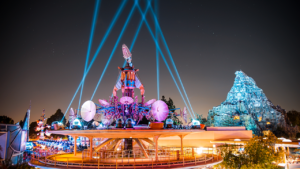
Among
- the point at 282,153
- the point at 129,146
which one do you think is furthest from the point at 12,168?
the point at 282,153

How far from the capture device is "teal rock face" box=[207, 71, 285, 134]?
3344 inches

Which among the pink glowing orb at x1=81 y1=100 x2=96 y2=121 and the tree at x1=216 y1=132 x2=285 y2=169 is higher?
the pink glowing orb at x1=81 y1=100 x2=96 y2=121

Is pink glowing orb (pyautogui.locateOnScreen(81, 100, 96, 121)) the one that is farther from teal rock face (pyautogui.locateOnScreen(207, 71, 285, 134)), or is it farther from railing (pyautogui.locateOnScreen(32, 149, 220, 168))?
teal rock face (pyautogui.locateOnScreen(207, 71, 285, 134))

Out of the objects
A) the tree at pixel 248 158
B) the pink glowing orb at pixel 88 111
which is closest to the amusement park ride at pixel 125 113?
the pink glowing orb at pixel 88 111

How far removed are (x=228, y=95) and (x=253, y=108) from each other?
1153 centimetres

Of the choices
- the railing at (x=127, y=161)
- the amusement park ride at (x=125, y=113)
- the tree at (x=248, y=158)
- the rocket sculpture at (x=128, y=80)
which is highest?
the rocket sculpture at (x=128, y=80)

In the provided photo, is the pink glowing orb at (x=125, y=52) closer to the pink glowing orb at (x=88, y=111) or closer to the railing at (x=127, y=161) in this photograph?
the pink glowing orb at (x=88, y=111)

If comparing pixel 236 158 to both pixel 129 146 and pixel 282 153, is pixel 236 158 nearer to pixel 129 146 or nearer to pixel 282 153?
pixel 282 153

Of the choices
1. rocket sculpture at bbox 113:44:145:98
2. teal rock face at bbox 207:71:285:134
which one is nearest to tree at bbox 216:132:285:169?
rocket sculpture at bbox 113:44:145:98

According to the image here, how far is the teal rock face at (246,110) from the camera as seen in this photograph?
8494 cm

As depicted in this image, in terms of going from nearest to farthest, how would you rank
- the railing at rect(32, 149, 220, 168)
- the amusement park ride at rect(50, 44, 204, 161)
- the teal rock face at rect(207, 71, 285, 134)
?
the railing at rect(32, 149, 220, 168), the amusement park ride at rect(50, 44, 204, 161), the teal rock face at rect(207, 71, 285, 134)

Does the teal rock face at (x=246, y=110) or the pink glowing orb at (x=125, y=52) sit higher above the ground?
the pink glowing orb at (x=125, y=52)

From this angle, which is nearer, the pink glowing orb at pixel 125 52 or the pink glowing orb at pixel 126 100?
the pink glowing orb at pixel 126 100

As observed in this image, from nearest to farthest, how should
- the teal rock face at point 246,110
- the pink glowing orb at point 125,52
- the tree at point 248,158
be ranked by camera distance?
the tree at point 248,158 < the pink glowing orb at point 125,52 < the teal rock face at point 246,110
